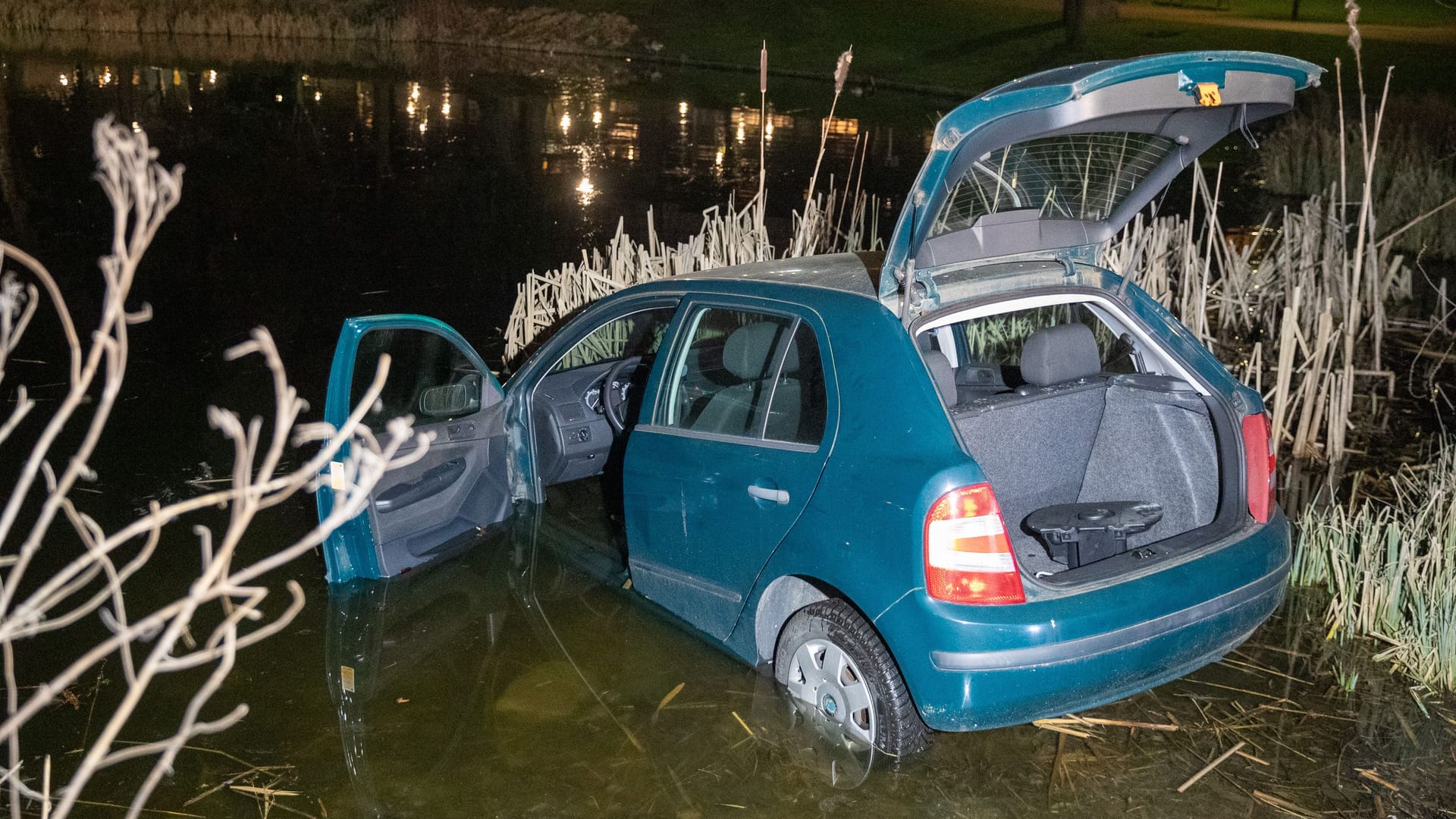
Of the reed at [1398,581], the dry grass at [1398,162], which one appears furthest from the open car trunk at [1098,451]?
the dry grass at [1398,162]

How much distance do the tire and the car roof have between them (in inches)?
40.7

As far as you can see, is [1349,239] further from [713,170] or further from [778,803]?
[778,803]

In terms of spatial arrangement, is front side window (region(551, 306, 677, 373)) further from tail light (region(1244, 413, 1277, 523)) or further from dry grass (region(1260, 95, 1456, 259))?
dry grass (region(1260, 95, 1456, 259))

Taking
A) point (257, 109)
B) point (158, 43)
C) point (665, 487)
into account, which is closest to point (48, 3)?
point (158, 43)

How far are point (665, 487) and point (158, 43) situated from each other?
116 ft

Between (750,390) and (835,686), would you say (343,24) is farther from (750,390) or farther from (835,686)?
(835,686)

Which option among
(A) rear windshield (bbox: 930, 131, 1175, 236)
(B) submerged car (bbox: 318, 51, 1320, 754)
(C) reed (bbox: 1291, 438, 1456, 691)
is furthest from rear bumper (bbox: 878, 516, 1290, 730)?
(A) rear windshield (bbox: 930, 131, 1175, 236)

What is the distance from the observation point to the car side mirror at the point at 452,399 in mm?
5445

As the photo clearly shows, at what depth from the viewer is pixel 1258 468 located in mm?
4270

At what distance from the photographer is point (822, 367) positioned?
13.3 feet

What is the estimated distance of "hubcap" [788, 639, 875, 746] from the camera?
4.03 meters

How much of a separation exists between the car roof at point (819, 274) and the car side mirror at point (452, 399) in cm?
Result: 115

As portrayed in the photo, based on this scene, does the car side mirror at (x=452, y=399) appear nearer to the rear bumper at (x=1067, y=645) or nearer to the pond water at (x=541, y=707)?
the pond water at (x=541, y=707)

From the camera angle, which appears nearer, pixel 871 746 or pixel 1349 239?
pixel 871 746
